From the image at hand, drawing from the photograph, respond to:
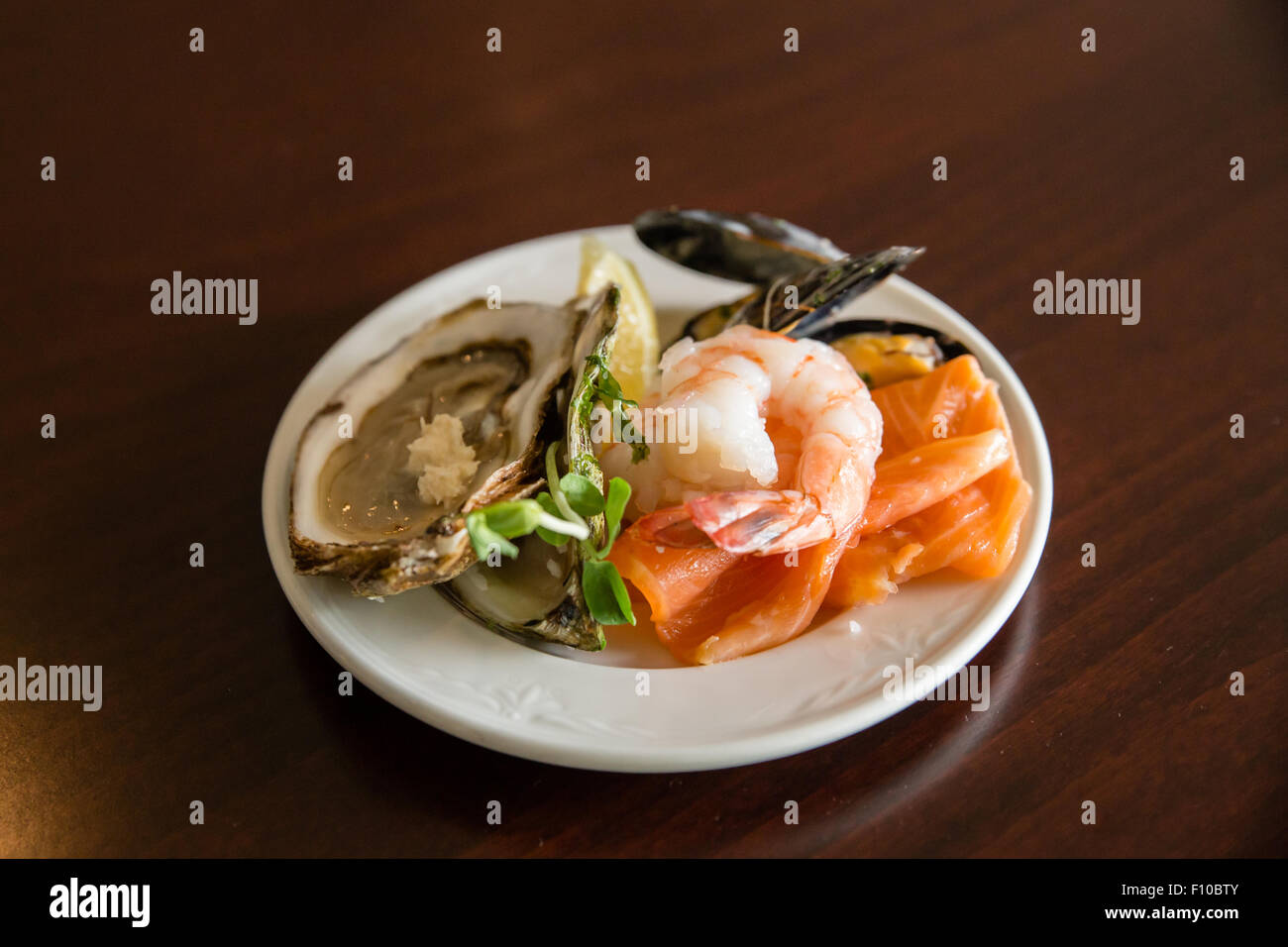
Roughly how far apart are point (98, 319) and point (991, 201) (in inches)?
76.9

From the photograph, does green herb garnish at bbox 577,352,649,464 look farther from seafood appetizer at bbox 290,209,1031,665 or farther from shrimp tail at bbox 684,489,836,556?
shrimp tail at bbox 684,489,836,556

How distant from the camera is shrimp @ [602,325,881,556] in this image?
4.65ft

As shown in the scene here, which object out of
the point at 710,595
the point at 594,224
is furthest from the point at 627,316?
the point at 594,224

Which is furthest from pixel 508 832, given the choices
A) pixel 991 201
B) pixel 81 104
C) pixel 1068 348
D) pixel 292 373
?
pixel 81 104

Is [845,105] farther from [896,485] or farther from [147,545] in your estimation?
[147,545]

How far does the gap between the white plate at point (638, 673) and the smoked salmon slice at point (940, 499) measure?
0.03 m

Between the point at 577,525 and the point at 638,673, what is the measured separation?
221mm

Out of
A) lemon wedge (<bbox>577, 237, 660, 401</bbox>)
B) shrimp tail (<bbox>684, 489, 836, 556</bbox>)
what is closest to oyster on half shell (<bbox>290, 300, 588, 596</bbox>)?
lemon wedge (<bbox>577, 237, 660, 401</bbox>)

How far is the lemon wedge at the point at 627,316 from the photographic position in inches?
73.2

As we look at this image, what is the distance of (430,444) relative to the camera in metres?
1.62

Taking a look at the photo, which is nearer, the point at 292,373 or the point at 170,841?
the point at 170,841

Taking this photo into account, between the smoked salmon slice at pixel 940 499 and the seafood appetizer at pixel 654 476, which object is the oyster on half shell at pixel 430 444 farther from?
the smoked salmon slice at pixel 940 499

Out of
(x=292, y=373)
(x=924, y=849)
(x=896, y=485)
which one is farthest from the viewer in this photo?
(x=292, y=373)

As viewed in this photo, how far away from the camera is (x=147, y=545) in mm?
1812
